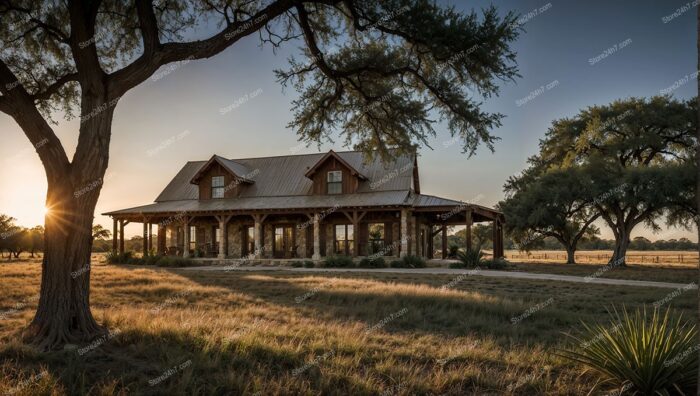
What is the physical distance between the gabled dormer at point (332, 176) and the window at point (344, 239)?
6.85 feet

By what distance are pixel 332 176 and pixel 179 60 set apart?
20.3 m

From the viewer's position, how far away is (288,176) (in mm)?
31234

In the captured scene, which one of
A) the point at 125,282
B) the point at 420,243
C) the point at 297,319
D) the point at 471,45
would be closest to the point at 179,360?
the point at 297,319

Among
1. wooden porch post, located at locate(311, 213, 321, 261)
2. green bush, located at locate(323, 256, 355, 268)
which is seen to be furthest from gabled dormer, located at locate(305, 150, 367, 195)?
green bush, located at locate(323, 256, 355, 268)

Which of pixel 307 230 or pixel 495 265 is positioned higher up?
pixel 307 230

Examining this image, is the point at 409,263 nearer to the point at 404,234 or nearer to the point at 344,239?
the point at 404,234

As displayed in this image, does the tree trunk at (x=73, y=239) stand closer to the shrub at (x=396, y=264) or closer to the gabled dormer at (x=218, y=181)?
the shrub at (x=396, y=264)

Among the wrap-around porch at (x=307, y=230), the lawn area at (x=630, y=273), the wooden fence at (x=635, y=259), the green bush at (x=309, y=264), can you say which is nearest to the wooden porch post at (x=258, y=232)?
the wrap-around porch at (x=307, y=230)

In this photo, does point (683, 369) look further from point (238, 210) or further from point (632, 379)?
Result: point (238, 210)

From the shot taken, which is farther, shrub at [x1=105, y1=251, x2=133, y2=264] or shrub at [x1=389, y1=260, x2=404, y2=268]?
shrub at [x1=105, y1=251, x2=133, y2=264]

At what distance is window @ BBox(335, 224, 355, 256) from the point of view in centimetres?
2761

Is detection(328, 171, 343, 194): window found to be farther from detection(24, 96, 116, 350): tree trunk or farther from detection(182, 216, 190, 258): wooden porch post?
detection(24, 96, 116, 350): tree trunk

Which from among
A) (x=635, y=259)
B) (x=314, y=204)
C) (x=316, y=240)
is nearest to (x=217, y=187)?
(x=314, y=204)

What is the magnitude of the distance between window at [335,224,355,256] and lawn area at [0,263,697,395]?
599 inches
